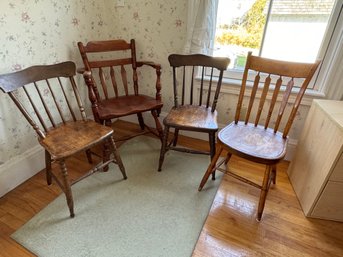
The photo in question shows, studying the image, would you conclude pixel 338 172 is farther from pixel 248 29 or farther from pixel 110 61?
pixel 110 61

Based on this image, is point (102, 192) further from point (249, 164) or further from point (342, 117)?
point (342, 117)

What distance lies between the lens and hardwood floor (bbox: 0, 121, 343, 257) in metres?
1.18

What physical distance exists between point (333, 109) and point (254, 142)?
1.70ft

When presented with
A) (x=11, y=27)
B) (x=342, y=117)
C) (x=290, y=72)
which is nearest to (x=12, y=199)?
(x=11, y=27)

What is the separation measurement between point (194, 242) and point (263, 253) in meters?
0.37

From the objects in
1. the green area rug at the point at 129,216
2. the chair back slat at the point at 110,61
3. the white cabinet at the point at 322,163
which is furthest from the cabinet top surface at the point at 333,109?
the chair back slat at the point at 110,61

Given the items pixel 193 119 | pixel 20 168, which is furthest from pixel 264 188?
pixel 20 168

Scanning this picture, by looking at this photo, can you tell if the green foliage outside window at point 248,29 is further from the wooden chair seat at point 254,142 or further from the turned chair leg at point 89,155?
the turned chair leg at point 89,155

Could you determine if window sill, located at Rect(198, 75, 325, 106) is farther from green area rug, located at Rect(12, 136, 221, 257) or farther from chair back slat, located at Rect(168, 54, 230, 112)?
green area rug, located at Rect(12, 136, 221, 257)

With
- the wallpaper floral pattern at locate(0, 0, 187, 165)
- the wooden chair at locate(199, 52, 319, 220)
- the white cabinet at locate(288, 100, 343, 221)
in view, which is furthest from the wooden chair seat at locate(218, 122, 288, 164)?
the wallpaper floral pattern at locate(0, 0, 187, 165)

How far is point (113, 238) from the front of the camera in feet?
3.99

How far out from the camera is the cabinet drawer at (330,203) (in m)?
1.23

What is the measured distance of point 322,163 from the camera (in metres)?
1.26

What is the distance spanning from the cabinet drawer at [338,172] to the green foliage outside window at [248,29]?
3.36 feet
